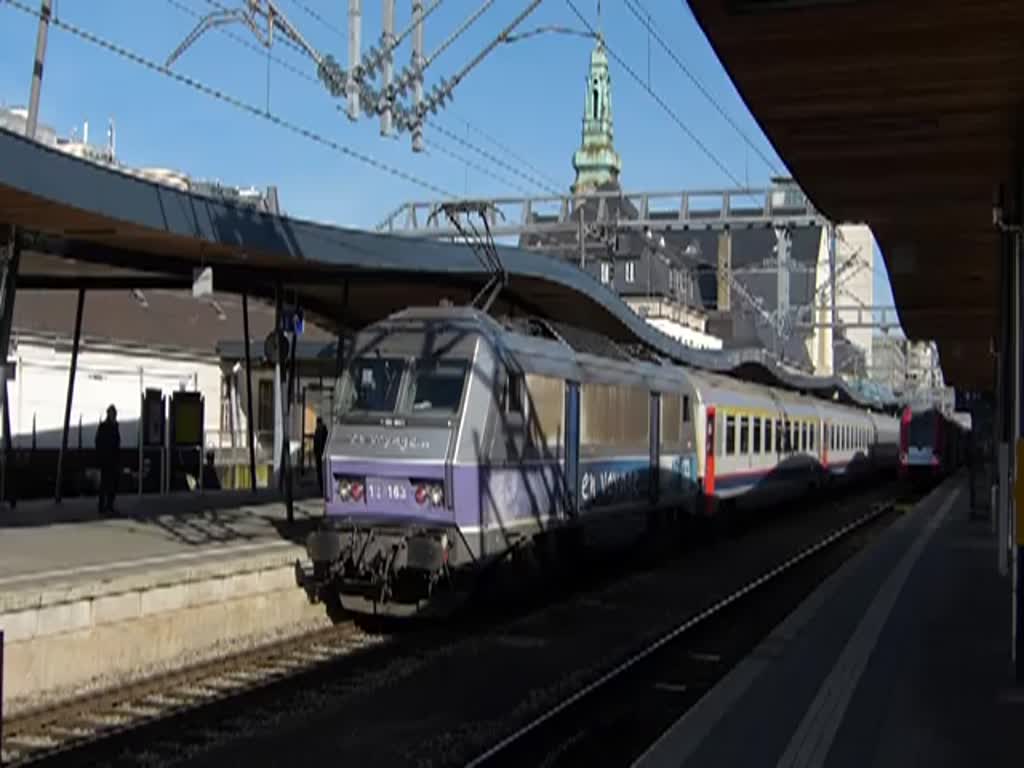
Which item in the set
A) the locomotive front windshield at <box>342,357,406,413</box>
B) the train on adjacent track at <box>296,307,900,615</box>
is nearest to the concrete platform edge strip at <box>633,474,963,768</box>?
the train on adjacent track at <box>296,307,900,615</box>

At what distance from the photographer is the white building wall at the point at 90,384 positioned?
27.4 metres

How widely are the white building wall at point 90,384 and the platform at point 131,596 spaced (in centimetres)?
1078

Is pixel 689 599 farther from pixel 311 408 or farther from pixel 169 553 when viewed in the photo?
pixel 311 408

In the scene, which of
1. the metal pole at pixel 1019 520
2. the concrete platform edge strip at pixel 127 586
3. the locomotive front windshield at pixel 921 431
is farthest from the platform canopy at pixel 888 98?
the locomotive front windshield at pixel 921 431

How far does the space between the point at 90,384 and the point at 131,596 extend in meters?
19.3

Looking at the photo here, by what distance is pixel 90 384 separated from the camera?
2967cm

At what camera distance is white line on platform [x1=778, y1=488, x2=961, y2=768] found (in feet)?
24.8

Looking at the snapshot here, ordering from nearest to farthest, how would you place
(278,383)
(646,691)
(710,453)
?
1. (646,691)
2. (278,383)
3. (710,453)

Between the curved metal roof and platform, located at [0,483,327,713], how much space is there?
11.1ft

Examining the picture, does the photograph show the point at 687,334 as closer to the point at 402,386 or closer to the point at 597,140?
the point at 597,140

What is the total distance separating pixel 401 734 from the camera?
9250 mm

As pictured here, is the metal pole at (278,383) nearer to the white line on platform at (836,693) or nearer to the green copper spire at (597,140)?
the white line on platform at (836,693)

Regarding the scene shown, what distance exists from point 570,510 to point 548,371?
178cm

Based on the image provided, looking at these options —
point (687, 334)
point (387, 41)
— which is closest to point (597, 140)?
point (687, 334)
